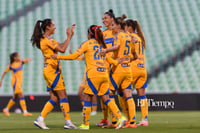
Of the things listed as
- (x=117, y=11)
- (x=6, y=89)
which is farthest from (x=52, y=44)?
(x=117, y=11)

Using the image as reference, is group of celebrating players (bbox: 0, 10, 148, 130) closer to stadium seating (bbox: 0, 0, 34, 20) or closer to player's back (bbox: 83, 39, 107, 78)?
player's back (bbox: 83, 39, 107, 78)

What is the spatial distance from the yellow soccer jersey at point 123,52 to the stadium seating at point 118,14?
29.5 feet

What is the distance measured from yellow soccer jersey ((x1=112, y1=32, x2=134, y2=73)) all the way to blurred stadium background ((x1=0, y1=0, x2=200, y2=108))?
26.7 ft

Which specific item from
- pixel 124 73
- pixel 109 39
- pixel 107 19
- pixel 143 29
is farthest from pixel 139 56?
pixel 143 29

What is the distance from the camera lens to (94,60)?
7199mm

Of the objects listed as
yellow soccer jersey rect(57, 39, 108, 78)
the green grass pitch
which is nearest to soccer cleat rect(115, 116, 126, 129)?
the green grass pitch

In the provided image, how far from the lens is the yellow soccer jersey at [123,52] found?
7.59 m

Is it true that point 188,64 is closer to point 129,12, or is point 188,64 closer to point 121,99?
point 129,12

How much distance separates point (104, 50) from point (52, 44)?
42.8 inches

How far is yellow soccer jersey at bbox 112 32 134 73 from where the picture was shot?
7594mm

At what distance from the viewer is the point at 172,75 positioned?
688 inches

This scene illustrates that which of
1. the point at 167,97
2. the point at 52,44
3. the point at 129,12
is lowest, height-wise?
the point at 167,97

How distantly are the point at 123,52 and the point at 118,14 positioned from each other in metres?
13.7

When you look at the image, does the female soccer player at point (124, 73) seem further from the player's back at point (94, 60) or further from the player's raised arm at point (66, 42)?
the player's raised arm at point (66, 42)
